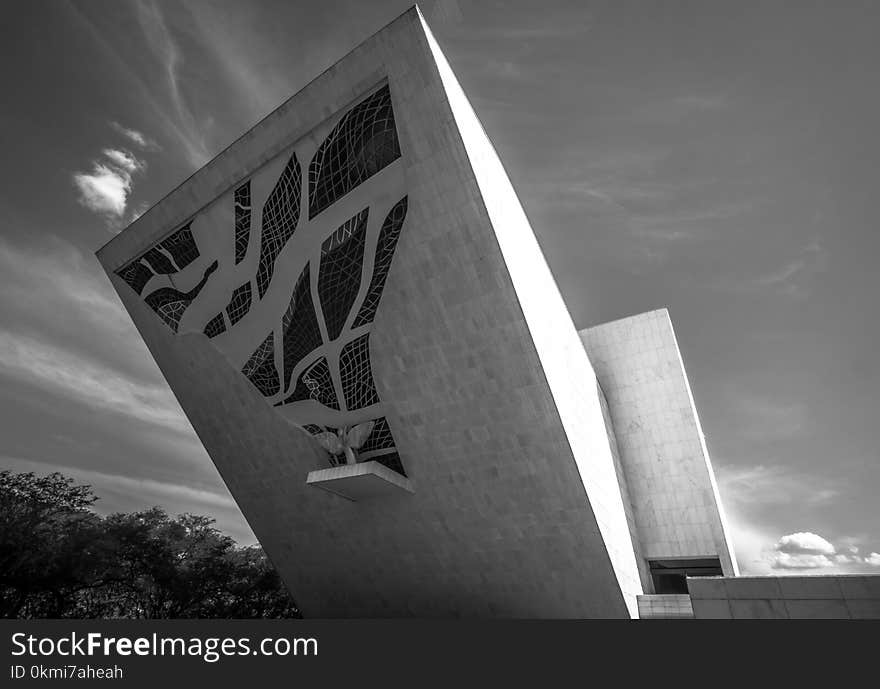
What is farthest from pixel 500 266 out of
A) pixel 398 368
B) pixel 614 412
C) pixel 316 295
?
pixel 614 412

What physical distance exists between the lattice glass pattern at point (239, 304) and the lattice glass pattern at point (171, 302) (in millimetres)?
1261

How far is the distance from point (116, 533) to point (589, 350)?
25.2m

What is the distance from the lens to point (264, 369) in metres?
16.6

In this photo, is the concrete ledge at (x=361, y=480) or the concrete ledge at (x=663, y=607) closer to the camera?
the concrete ledge at (x=361, y=480)

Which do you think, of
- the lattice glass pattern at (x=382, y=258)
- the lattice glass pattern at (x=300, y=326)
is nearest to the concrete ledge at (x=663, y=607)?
the lattice glass pattern at (x=382, y=258)

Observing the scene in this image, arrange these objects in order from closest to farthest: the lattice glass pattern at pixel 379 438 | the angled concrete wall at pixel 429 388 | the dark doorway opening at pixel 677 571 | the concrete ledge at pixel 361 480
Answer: the angled concrete wall at pixel 429 388 → the concrete ledge at pixel 361 480 → the lattice glass pattern at pixel 379 438 → the dark doorway opening at pixel 677 571

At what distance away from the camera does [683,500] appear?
2225cm

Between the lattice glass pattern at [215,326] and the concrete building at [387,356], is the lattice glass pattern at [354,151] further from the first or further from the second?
the lattice glass pattern at [215,326]

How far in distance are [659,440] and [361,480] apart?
49.3 ft

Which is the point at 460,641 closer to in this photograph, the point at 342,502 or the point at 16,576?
the point at 342,502

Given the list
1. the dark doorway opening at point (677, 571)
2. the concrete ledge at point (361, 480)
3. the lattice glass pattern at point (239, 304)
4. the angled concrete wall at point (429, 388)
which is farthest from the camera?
the dark doorway opening at point (677, 571)

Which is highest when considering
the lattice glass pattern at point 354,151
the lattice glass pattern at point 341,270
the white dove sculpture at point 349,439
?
the lattice glass pattern at point 354,151

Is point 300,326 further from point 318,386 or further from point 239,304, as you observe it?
point 239,304

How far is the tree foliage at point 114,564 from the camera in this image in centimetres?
2233
